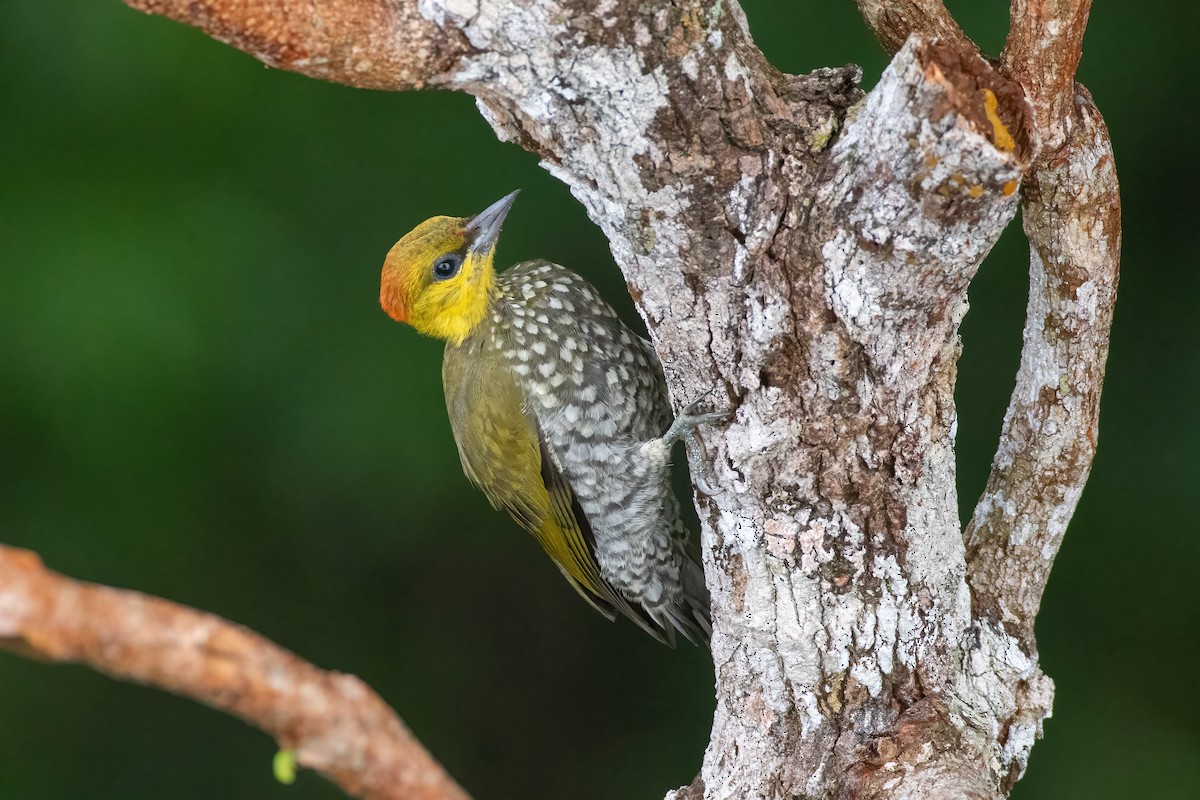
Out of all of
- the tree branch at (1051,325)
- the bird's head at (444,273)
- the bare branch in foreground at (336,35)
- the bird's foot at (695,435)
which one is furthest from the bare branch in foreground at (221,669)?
the bird's head at (444,273)

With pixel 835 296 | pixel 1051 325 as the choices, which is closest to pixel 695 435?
pixel 835 296

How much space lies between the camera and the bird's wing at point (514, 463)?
7.86 ft

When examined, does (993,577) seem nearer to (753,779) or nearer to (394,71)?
(753,779)

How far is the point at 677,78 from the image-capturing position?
1413mm

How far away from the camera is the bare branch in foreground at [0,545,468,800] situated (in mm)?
830

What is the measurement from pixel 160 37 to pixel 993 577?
230cm

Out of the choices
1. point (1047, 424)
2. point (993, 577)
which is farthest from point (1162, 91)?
point (993, 577)

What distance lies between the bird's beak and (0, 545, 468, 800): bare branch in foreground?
156 centimetres

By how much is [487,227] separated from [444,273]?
137 millimetres

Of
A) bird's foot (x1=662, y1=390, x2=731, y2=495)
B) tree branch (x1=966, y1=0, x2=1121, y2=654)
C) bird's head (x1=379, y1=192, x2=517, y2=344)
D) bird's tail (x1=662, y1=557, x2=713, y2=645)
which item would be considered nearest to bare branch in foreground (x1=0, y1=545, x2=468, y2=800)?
bird's foot (x1=662, y1=390, x2=731, y2=495)

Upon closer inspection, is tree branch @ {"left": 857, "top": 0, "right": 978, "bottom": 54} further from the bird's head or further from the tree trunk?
the bird's head

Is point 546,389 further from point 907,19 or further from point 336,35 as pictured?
point 336,35

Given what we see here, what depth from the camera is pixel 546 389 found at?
7.79 feet

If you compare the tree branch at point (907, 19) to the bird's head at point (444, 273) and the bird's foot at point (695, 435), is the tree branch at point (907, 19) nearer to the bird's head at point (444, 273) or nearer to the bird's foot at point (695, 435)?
the bird's foot at point (695, 435)
